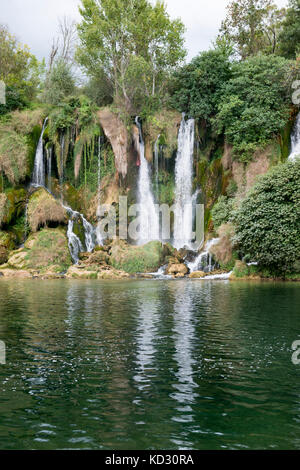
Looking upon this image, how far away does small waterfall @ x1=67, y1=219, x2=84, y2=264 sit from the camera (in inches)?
1107

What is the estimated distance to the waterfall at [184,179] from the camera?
3041 cm

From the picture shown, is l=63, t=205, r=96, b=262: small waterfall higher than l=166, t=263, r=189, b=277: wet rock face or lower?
higher

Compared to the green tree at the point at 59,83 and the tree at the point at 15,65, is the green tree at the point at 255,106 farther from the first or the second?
the tree at the point at 15,65

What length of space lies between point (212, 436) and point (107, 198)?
A: 28565 mm

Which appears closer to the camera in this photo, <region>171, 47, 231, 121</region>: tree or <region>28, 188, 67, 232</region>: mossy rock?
<region>28, 188, 67, 232</region>: mossy rock

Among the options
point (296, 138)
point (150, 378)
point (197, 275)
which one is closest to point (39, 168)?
point (197, 275)

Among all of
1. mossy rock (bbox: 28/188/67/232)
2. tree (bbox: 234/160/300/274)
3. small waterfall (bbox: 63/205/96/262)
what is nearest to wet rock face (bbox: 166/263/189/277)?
tree (bbox: 234/160/300/274)

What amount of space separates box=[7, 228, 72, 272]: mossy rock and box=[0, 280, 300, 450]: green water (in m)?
14.3

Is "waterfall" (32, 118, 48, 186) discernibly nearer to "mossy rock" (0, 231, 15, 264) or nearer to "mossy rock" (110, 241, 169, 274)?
"mossy rock" (0, 231, 15, 264)

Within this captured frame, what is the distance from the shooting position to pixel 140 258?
87.6 ft

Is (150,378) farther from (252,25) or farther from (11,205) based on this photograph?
(252,25)

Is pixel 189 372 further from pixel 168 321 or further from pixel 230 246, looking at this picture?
pixel 230 246

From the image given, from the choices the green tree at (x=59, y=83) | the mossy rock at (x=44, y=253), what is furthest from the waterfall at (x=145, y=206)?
the green tree at (x=59, y=83)

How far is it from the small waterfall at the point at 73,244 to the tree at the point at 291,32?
22224 mm
